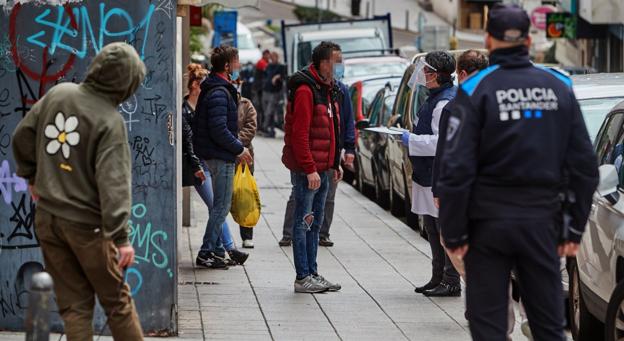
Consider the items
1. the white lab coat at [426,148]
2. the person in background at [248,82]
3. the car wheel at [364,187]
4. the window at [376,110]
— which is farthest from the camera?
the person in background at [248,82]

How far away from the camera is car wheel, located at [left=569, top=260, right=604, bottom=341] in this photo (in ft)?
30.1

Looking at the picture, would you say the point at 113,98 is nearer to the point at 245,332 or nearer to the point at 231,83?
the point at 245,332

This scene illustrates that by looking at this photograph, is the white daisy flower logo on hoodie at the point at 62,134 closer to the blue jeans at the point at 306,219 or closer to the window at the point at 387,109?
the blue jeans at the point at 306,219

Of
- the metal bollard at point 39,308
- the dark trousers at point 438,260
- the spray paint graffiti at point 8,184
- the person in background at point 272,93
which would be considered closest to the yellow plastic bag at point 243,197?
the dark trousers at point 438,260

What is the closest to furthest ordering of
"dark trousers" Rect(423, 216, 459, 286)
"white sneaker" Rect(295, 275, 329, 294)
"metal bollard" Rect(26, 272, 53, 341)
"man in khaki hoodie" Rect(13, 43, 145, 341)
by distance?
"metal bollard" Rect(26, 272, 53, 341), "man in khaki hoodie" Rect(13, 43, 145, 341), "dark trousers" Rect(423, 216, 459, 286), "white sneaker" Rect(295, 275, 329, 294)

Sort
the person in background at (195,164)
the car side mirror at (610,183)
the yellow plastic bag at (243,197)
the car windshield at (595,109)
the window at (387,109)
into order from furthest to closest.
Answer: the window at (387,109) < the yellow plastic bag at (243,197) < the person in background at (195,164) < the car windshield at (595,109) < the car side mirror at (610,183)

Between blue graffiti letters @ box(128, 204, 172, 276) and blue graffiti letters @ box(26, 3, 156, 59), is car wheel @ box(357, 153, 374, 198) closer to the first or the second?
blue graffiti letters @ box(128, 204, 172, 276)

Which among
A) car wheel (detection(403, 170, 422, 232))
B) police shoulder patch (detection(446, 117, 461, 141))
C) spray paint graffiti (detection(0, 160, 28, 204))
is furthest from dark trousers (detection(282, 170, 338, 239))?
police shoulder patch (detection(446, 117, 461, 141))

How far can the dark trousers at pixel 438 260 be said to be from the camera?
1097cm

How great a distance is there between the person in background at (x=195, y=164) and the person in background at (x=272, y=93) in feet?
65.4

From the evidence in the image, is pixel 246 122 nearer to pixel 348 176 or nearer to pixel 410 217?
pixel 410 217

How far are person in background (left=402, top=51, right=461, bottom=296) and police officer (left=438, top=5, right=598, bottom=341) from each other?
13.9 feet

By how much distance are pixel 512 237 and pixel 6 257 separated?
3.71 meters

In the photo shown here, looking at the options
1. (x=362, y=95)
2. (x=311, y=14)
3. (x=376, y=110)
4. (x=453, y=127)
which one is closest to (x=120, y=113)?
(x=453, y=127)
